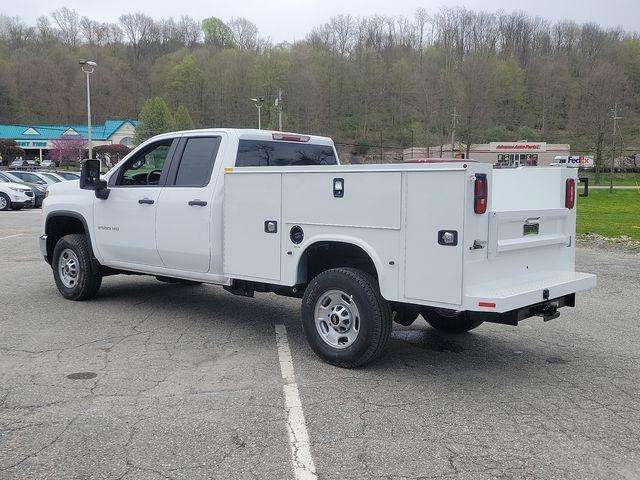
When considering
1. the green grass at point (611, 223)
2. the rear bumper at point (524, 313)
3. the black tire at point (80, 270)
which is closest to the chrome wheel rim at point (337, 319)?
the rear bumper at point (524, 313)

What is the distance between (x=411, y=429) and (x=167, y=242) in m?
3.69

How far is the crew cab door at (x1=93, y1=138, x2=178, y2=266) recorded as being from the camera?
23.1 ft

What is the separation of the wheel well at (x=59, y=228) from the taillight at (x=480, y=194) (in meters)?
5.71

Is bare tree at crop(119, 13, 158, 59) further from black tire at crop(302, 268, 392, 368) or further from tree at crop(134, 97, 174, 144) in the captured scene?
black tire at crop(302, 268, 392, 368)

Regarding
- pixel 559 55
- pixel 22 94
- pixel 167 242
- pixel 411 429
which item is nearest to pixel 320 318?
pixel 411 429

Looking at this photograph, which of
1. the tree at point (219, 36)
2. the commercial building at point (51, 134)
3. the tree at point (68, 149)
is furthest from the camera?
the tree at point (219, 36)

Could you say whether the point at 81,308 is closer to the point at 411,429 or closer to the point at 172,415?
the point at 172,415

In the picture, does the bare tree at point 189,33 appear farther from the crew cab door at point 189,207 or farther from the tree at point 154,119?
the crew cab door at point 189,207

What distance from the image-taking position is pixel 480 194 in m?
4.59

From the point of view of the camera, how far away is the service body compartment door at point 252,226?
577cm

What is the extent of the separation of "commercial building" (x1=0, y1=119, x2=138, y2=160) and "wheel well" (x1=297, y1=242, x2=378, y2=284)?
89.1 m

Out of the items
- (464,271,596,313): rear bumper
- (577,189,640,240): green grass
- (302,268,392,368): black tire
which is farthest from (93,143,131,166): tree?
(464,271,596,313): rear bumper

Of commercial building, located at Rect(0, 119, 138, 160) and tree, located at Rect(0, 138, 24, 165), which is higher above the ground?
commercial building, located at Rect(0, 119, 138, 160)

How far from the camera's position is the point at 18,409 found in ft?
14.6
